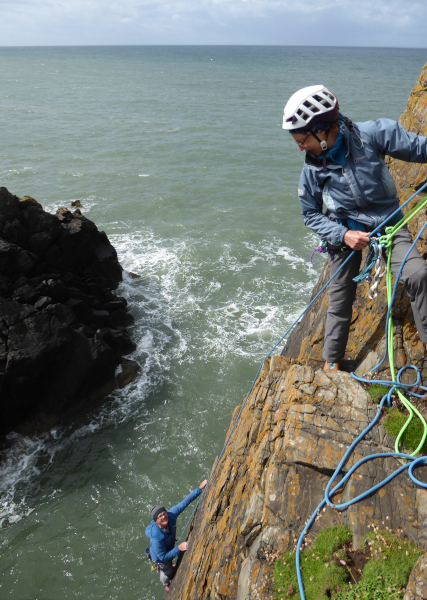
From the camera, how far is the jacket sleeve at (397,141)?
4926 millimetres

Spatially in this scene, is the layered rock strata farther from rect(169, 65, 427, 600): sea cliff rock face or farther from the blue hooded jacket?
the blue hooded jacket

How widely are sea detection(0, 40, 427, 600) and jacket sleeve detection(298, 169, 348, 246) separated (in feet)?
33.9

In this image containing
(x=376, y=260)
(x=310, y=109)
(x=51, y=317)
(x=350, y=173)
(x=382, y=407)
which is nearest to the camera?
(x=310, y=109)

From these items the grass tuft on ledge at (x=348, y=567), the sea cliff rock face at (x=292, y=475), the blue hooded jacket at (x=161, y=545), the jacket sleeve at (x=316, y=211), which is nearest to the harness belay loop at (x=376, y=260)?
the jacket sleeve at (x=316, y=211)

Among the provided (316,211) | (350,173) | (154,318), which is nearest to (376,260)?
(316,211)

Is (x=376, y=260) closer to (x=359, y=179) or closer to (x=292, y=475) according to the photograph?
(x=359, y=179)

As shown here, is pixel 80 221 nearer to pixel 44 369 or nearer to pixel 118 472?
pixel 44 369

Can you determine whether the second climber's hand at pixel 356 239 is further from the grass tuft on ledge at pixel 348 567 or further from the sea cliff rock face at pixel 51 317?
the sea cliff rock face at pixel 51 317

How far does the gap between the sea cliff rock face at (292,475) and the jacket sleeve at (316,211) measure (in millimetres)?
1825

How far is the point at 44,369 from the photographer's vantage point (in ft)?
49.6

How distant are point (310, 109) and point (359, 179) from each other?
108cm

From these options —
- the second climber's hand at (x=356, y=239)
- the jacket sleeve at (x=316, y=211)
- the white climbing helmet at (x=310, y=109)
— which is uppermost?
the white climbing helmet at (x=310, y=109)

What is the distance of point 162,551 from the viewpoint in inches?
321

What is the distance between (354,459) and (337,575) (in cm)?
135
